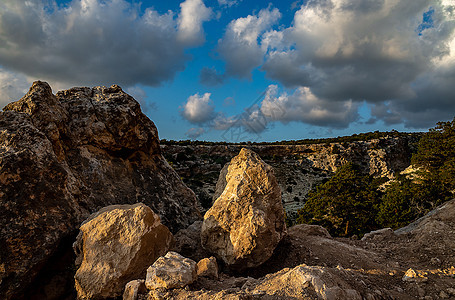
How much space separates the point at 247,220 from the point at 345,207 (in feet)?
64.2

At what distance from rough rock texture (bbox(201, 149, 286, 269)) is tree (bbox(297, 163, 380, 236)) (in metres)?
17.3

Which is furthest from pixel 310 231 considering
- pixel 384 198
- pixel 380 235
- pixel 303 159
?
pixel 303 159

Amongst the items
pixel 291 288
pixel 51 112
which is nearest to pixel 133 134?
pixel 51 112

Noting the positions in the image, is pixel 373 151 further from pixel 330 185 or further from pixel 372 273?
pixel 372 273

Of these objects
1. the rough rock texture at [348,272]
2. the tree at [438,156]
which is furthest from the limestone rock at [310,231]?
the tree at [438,156]

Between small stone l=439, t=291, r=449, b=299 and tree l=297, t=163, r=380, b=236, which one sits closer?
small stone l=439, t=291, r=449, b=299

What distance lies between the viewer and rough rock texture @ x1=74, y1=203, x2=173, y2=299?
215 inches

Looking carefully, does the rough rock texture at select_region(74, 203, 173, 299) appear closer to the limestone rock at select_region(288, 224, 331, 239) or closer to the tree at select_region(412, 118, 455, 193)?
the limestone rock at select_region(288, 224, 331, 239)

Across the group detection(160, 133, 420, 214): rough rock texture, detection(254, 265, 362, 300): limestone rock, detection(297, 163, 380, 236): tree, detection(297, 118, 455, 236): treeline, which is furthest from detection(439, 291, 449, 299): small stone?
detection(160, 133, 420, 214): rough rock texture

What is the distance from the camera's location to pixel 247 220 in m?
7.21

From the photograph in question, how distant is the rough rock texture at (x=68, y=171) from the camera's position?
5453 mm

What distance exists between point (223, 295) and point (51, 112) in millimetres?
7821

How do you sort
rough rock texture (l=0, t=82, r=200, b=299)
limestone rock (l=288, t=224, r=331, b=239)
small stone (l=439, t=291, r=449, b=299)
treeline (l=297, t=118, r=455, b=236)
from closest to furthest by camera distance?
rough rock texture (l=0, t=82, r=200, b=299) < small stone (l=439, t=291, r=449, b=299) < limestone rock (l=288, t=224, r=331, b=239) < treeline (l=297, t=118, r=455, b=236)

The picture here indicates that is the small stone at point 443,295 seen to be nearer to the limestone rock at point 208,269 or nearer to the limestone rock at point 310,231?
the limestone rock at point 310,231
